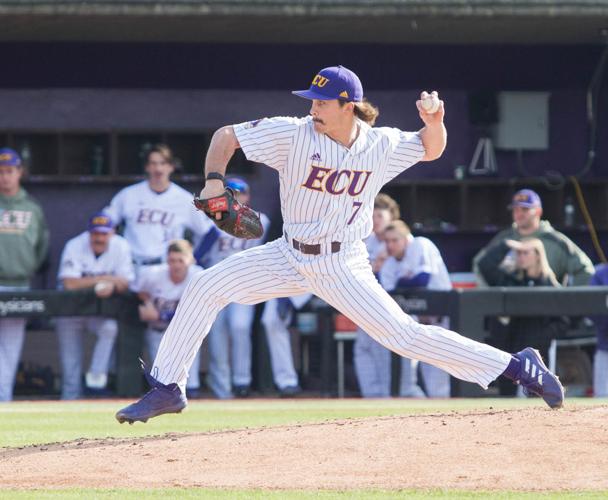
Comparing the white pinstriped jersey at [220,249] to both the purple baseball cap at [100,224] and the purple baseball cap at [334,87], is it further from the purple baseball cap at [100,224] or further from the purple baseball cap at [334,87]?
the purple baseball cap at [334,87]

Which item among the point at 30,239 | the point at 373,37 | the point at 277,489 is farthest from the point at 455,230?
the point at 277,489

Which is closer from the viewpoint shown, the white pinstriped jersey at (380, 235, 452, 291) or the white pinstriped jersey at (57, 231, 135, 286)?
the white pinstriped jersey at (380, 235, 452, 291)

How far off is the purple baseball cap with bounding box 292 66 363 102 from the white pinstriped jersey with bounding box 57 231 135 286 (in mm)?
4779

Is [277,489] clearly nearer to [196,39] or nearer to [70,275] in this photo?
[70,275]

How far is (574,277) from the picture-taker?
11.1 meters

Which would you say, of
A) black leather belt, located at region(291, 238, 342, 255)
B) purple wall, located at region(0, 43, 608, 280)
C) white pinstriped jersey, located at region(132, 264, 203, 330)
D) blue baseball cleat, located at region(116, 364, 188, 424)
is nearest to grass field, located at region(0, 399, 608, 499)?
blue baseball cleat, located at region(116, 364, 188, 424)

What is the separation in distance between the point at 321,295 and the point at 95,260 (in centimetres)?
479

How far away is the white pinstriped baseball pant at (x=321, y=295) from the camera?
634cm

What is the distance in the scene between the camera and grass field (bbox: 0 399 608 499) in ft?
17.6

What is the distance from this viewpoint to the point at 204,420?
27.0 feet

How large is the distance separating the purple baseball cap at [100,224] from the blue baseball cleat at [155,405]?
4575 millimetres

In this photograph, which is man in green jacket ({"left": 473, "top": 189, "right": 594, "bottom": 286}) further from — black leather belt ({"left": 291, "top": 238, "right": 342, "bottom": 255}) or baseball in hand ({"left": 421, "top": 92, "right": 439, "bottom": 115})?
black leather belt ({"left": 291, "top": 238, "right": 342, "bottom": 255})

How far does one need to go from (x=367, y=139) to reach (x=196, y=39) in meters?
6.09

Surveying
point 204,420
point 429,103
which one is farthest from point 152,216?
point 429,103
